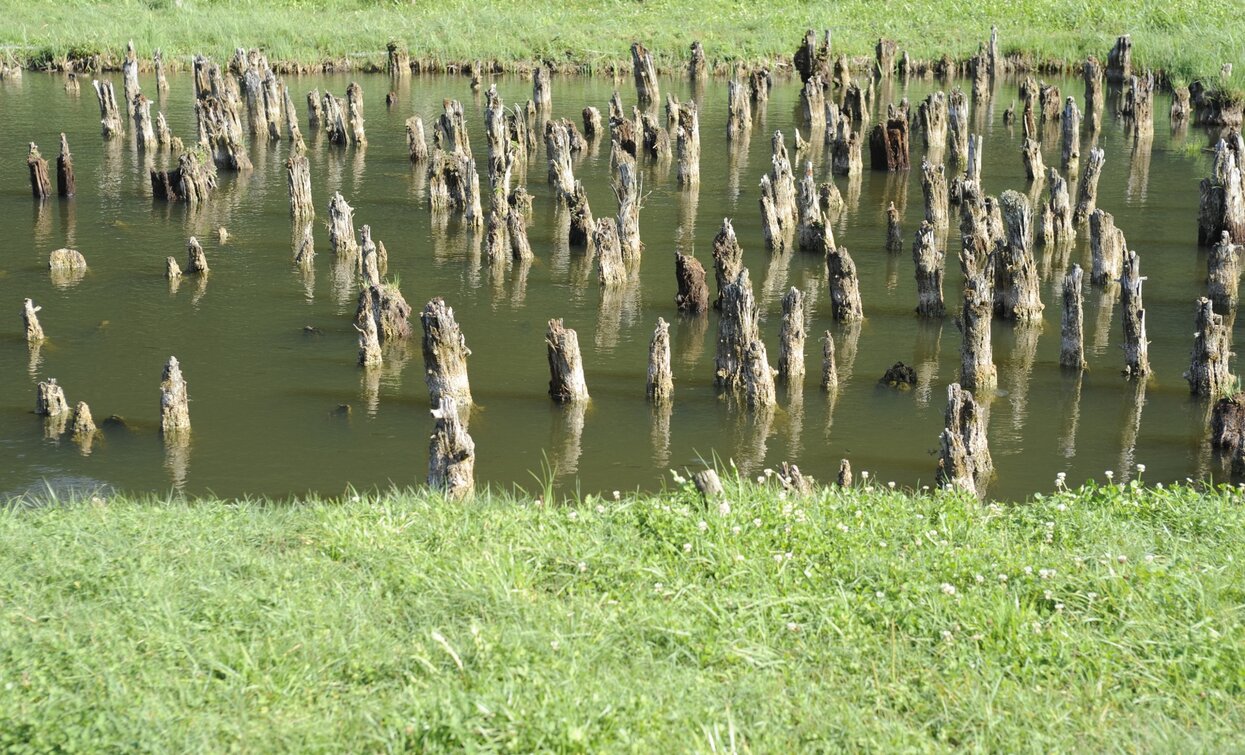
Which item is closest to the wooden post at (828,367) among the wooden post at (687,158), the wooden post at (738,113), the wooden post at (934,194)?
the wooden post at (934,194)

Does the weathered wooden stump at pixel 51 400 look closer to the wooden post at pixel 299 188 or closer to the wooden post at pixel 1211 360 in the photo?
the wooden post at pixel 299 188

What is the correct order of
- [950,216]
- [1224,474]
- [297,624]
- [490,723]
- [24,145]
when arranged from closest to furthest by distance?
[490,723] → [297,624] → [1224,474] → [950,216] → [24,145]

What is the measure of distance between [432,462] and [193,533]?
2346mm

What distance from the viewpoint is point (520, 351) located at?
622 inches

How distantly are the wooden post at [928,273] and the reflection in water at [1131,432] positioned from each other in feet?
9.86

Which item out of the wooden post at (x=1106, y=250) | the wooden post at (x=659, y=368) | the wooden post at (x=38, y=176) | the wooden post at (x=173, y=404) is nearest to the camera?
the wooden post at (x=173, y=404)

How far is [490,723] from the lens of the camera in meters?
6.30

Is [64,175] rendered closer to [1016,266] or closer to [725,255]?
[725,255]

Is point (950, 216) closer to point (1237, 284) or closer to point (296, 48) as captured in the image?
point (1237, 284)

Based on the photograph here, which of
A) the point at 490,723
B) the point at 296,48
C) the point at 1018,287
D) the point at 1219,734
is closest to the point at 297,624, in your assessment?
the point at 490,723

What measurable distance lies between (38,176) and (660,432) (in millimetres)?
14798

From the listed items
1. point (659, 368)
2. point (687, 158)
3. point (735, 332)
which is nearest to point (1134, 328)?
point (735, 332)

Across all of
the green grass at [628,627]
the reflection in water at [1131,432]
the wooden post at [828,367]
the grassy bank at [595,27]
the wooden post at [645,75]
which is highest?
the grassy bank at [595,27]

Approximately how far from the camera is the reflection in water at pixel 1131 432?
12.5 metres
